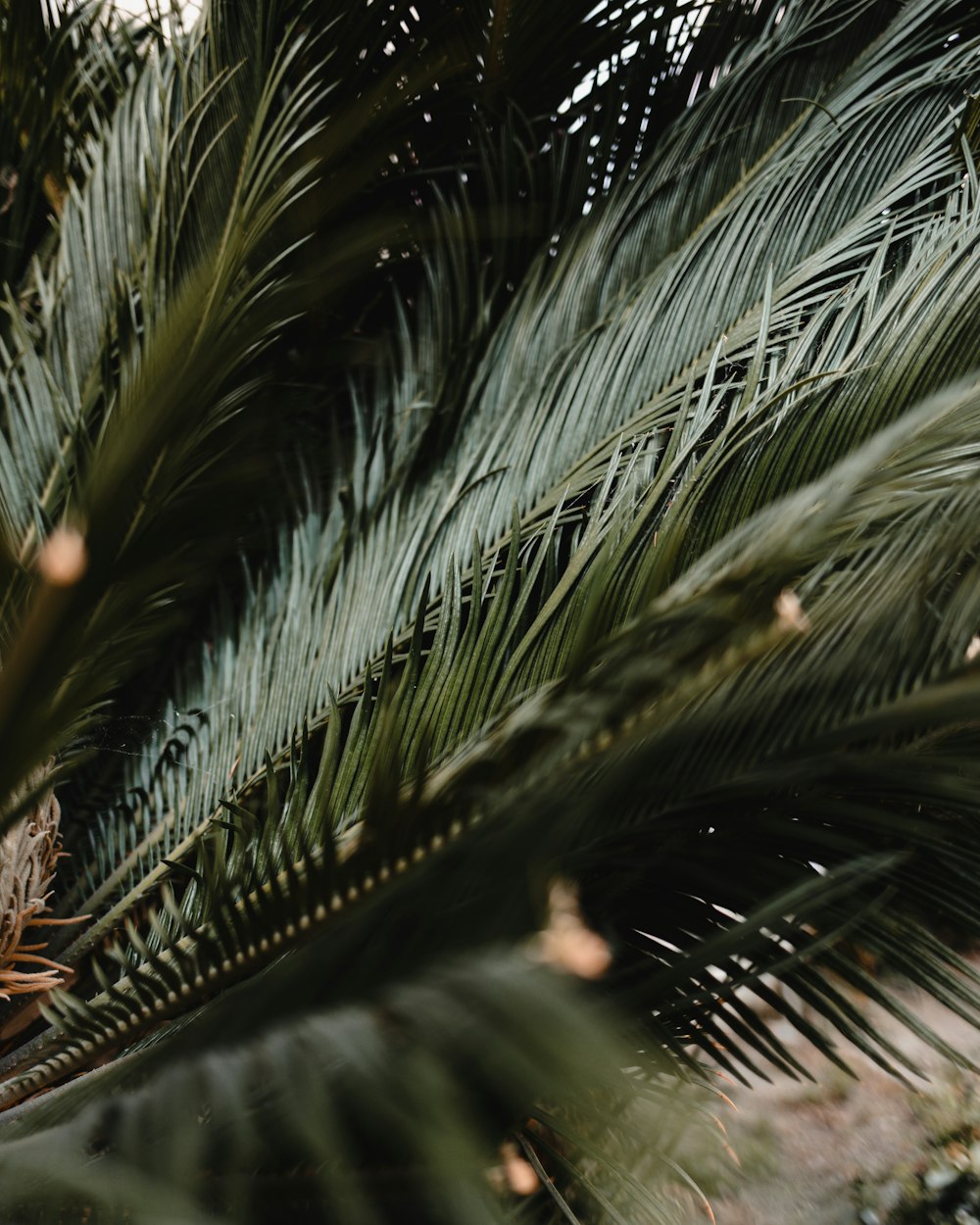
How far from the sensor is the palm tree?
52 centimetres

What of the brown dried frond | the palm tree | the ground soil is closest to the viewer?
the palm tree

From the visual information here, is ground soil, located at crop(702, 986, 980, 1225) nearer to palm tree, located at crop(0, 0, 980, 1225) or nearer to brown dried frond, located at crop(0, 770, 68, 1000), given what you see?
palm tree, located at crop(0, 0, 980, 1225)

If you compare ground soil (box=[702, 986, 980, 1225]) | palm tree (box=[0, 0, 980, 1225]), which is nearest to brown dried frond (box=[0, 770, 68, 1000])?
palm tree (box=[0, 0, 980, 1225])

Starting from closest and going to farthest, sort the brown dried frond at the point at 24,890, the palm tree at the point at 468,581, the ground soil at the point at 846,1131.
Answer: the palm tree at the point at 468,581
the brown dried frond at the point at 24,890
the ground soil at the point at 846,1131

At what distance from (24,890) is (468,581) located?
23.1 inches

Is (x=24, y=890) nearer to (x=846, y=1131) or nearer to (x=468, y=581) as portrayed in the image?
(x=468, y=581)

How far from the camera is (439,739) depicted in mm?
863

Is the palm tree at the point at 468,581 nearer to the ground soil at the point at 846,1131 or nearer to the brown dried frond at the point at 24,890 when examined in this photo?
the brown dried frond at the point at 24,890

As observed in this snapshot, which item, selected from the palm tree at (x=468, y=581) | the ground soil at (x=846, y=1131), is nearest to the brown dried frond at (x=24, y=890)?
the palm tree at (x=468, y=581)

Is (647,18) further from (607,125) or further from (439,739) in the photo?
(439,739)

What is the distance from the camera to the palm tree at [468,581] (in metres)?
0.52

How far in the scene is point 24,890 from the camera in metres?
1.09

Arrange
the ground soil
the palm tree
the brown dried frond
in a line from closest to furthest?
1. the palm tree
2. the brown dried frond
3. the ground soil

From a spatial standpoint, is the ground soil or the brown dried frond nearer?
the brown dried frond
